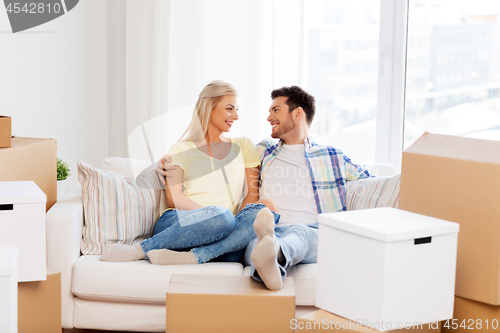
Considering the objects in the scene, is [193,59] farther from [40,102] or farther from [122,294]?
[122,294]

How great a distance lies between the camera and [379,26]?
10.4 ft

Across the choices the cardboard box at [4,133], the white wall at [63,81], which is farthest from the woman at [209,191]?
the white wall at [63,81]

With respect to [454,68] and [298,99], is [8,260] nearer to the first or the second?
[298,99]

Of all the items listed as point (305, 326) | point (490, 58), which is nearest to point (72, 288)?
point (305, 326)

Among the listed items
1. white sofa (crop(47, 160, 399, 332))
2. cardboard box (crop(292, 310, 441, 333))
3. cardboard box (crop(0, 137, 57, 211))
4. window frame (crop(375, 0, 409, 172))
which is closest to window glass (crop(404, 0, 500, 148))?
window frame (crop(375, 0, 409, 172))

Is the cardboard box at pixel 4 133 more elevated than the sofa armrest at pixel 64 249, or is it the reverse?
the cardboard box at pixel 4 133

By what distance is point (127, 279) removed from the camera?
182 centimetres

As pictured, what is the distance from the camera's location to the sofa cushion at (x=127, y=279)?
1814 millimetres

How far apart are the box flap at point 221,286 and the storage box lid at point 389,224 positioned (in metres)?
0.28

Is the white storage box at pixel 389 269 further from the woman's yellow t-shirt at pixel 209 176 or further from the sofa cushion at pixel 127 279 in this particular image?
the woman's yellow t-shirt at pixel 209 176

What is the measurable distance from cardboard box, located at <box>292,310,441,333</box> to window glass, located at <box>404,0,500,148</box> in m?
1.93

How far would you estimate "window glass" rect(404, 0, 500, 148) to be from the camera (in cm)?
301

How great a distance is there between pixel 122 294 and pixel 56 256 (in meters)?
0.27

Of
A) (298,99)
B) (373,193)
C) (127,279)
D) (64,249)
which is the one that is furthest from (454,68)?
(64,249)
